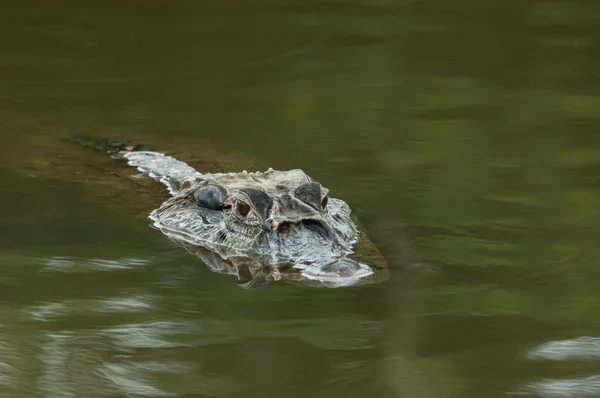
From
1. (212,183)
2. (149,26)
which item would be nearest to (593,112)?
(212,183)

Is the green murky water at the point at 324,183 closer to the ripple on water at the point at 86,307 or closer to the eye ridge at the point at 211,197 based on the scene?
the ripple on water at the point at 86,307

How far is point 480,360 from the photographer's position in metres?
4.24

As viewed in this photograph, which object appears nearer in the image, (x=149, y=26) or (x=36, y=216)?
(x=36, y=216)

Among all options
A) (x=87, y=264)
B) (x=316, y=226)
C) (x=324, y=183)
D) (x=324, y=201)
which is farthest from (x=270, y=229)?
(x=324, y=183)

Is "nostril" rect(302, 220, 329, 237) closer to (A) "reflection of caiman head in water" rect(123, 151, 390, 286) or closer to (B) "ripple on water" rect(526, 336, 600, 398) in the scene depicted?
(A) "reflection of caiman head in water" rect(123, 151, 390, 286)

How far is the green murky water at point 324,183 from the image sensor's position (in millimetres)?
4258

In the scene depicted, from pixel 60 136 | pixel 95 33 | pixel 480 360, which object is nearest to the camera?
pixel 480 360

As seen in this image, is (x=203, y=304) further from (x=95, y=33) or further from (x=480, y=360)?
(x=95, y=33)

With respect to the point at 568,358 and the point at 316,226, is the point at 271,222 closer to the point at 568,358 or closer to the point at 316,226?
the point at 316,226

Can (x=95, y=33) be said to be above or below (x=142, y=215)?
above

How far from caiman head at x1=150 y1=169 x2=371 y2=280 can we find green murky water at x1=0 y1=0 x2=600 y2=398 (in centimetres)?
20

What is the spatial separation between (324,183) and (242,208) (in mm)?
1114

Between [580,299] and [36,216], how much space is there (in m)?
3.14

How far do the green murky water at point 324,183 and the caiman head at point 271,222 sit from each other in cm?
20
